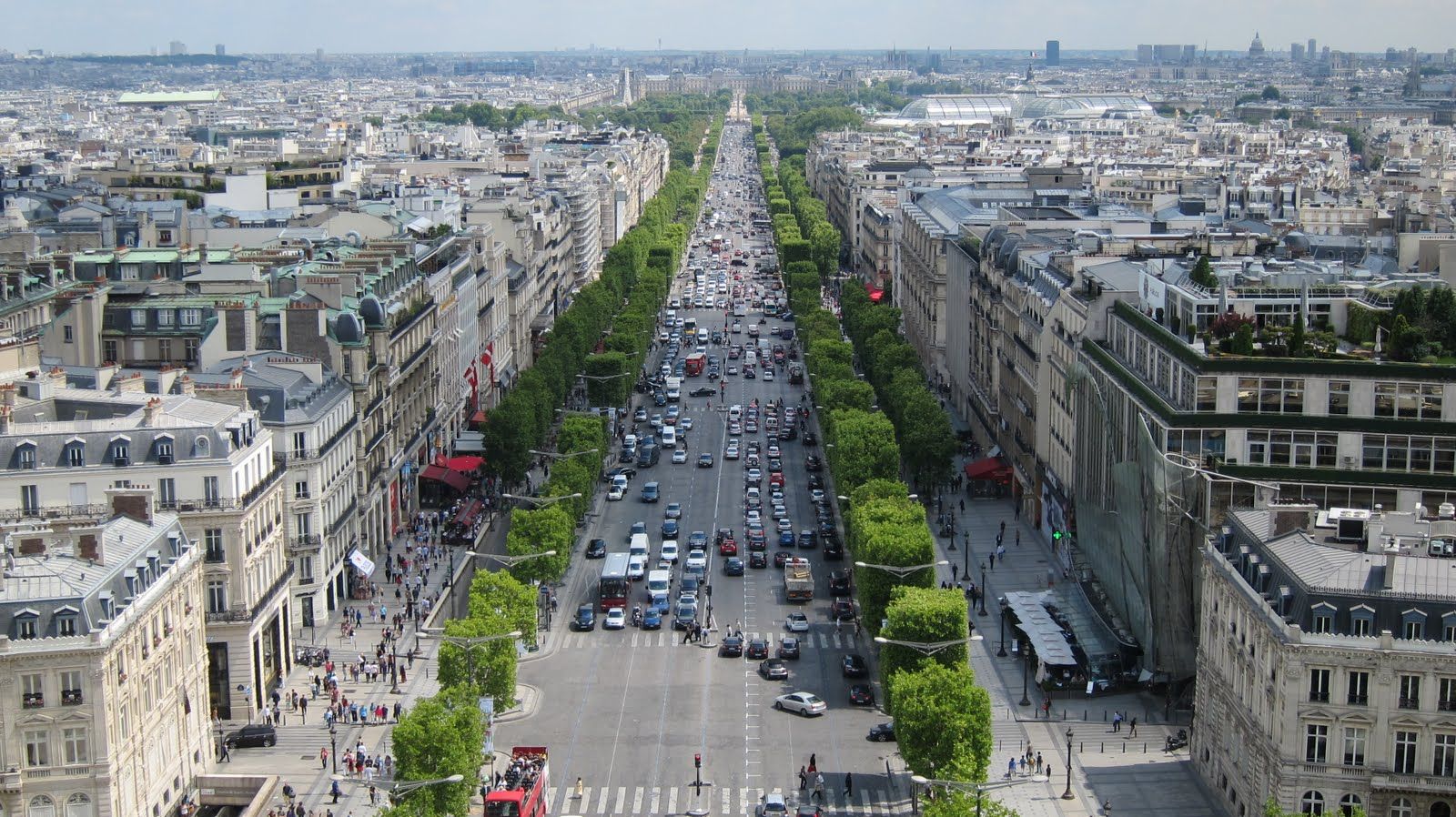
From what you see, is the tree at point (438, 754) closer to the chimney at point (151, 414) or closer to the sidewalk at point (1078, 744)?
the chimney at point (151, 414)

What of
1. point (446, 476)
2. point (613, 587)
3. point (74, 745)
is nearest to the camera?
point (74, 745)

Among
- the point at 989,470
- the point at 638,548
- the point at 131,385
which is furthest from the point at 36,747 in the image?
the point at 989,470

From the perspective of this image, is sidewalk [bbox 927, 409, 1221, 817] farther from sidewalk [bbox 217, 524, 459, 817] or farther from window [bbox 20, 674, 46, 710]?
window [bbox 20, 674, 46, 710]

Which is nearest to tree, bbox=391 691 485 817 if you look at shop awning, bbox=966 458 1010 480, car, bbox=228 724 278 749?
car, bbox=228 724 278 749

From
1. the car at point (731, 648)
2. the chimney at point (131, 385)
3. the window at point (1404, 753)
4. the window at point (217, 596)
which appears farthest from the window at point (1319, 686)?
the chimney at point (131, 385)

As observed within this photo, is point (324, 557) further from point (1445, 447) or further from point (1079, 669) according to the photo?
point (1445, 447)

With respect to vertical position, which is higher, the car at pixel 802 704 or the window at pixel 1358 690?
the window at pixel 1358 690

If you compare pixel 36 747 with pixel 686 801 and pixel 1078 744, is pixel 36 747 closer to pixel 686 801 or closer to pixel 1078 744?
pixel 686 801

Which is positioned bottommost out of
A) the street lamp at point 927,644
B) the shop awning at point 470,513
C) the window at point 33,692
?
the shop awning at point 470,513
